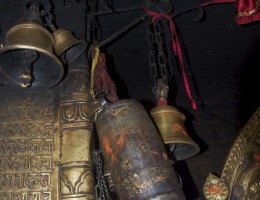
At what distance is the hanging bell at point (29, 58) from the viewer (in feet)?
6.91

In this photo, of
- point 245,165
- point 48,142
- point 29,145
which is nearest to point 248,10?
point 245,165

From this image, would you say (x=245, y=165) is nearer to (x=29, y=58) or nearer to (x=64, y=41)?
(x=64, y=41)

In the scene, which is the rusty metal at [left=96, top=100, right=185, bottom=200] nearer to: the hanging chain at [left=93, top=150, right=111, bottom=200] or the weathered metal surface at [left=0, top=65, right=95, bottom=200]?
the hanging chain at [left=93, top=150, right=111, bottom=200]

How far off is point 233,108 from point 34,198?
8.56 ft

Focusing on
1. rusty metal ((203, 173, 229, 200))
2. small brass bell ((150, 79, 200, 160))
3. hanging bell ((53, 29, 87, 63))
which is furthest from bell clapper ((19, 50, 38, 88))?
rusty metal ((203, 173, 229, 200))

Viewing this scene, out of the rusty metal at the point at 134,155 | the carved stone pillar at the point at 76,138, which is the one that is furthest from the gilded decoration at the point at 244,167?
the rusty metal at the point at 134,155

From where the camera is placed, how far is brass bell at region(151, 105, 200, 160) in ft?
6.98

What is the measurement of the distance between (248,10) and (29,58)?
1491mm

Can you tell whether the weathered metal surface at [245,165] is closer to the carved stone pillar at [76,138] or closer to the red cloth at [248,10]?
the red cloth at [248,10]

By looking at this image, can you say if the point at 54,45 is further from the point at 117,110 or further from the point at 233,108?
the point at 233,108

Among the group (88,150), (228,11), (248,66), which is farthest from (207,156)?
(88,150)

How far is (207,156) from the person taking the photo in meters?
3.99

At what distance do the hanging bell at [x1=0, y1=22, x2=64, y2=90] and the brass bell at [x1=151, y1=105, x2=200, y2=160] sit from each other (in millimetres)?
653

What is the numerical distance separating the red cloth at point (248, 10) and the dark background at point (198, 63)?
0.48m
